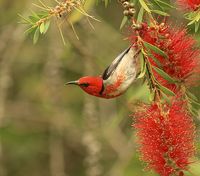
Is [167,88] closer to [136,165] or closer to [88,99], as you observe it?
[136,165]

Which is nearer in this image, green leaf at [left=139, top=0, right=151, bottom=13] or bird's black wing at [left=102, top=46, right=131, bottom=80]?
green leaf at [left=139, top=0, right=151, bottom=13]

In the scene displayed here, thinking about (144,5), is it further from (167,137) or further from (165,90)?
(167,137)

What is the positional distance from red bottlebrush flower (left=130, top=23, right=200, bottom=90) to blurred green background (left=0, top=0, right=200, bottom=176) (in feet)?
6.54

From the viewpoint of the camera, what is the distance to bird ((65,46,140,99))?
202 cm

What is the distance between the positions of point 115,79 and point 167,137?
29 centimetres

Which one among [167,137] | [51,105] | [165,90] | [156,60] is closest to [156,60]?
[156,60]

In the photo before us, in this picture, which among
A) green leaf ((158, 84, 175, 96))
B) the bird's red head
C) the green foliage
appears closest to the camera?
green leaf ((158, 84, 175, 96))

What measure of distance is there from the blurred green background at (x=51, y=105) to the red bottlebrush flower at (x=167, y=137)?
2075 millimetres

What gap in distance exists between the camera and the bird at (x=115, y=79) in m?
2.02

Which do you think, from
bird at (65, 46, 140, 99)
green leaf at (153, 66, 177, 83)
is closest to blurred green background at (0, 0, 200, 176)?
bird at (65, 46, 140, 99)

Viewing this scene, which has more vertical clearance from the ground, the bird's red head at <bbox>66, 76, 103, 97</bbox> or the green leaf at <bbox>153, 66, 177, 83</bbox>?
the green leaf at <bbox>153, 66, 177, 83</bbox>

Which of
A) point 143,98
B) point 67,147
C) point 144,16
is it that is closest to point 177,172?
point 144,16

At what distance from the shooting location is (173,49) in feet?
6.25

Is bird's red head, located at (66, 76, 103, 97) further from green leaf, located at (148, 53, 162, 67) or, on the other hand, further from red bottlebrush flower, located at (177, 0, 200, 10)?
red bottlebrush flower, located at (177, 0, 200, 10)
